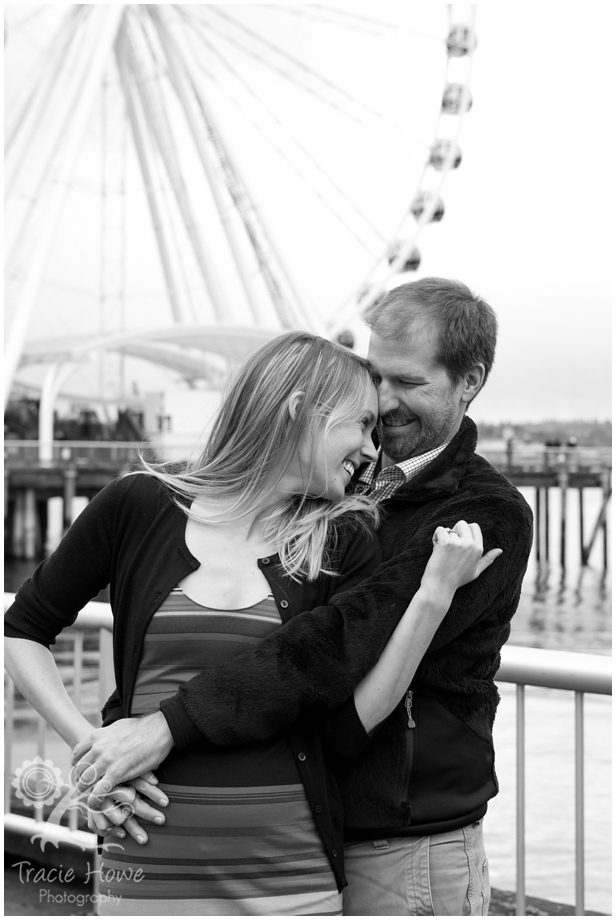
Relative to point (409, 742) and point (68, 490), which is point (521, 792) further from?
point (68, 490)

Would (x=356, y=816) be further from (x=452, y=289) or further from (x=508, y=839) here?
(x=508, y=839)

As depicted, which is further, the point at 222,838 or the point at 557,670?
the point at 557,670

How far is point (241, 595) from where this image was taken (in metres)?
1.47

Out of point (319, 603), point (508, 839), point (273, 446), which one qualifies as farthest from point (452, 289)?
point (508, 839)

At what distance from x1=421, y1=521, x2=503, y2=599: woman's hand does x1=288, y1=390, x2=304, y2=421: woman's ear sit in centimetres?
28

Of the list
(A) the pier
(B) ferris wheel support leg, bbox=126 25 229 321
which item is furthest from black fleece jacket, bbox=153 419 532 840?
(A) the pier

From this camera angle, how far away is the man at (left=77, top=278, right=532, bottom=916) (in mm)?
1397

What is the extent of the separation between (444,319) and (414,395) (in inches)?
5.2

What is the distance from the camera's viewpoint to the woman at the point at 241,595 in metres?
1.40

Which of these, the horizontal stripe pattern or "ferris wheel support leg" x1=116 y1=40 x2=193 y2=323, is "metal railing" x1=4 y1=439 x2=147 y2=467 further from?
the horizontal stripe pattern

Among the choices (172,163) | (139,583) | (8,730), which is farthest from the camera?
(172,163)

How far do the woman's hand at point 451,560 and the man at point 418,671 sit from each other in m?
0.06

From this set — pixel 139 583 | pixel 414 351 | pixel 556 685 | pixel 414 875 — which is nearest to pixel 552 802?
pixel 556 685

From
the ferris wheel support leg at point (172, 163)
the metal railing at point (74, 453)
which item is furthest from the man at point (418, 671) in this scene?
the metal railing at point (74, 453)
